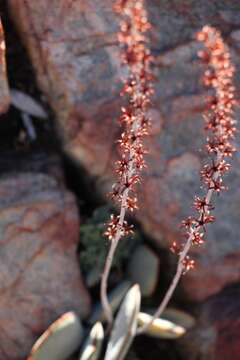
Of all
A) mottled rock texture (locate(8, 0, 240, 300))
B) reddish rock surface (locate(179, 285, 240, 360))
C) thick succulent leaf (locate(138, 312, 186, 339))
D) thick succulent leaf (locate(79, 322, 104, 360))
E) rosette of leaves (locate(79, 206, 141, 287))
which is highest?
mottled rock texture (locate(8, 0, 240, 300))

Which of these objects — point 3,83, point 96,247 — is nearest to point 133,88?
point 3,83

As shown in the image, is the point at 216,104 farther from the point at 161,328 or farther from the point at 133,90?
the point at 161,328

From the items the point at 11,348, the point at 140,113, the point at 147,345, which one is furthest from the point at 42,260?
the point at 140,113

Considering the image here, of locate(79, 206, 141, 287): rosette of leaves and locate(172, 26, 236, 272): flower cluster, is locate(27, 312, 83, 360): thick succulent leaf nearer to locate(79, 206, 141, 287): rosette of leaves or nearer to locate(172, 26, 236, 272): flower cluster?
locate(79, 206, 141, 287): rosette of leaves

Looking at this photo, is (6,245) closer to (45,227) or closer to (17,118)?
(45,227)

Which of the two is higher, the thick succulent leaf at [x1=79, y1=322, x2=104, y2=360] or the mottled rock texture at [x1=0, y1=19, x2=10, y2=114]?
the mottled rock texture at [x1=0, y1=19, x2=10, y2=114]

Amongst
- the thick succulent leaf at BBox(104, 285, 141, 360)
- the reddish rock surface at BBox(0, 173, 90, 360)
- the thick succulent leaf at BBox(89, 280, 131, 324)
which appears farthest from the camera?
the thick succulent leaf at BBox(89, 280, 131, 324)

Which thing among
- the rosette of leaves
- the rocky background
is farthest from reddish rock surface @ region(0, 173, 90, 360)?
the rosette of leaves
